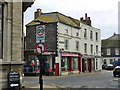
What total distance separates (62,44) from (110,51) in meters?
34.7

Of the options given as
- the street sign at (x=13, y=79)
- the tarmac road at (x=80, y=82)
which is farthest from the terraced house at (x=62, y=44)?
the street sign at (x=13, y=79)

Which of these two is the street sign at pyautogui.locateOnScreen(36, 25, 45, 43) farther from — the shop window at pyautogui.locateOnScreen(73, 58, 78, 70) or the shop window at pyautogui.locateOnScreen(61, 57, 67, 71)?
the shop window at pyautogui.locateOnScreen(73, 58, 78, 70)

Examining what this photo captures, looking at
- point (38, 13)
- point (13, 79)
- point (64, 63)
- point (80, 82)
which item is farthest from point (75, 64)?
point (13, 79)

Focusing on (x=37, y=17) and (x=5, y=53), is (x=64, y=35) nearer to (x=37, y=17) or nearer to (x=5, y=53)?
(x=37, y=17)

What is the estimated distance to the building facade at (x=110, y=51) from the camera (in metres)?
60.5

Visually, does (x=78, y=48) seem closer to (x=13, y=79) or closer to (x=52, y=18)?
(x=52, y=18)

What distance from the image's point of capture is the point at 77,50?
3406 cm

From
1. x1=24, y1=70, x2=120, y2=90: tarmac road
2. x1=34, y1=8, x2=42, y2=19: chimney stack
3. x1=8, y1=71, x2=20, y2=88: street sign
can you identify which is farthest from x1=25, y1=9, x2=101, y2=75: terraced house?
x1=8, y1=71, x2=20, y2=88: street sign

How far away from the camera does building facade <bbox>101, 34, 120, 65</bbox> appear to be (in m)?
60.5

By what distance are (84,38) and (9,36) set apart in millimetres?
26323

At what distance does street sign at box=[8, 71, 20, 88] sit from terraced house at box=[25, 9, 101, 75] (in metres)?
14.3

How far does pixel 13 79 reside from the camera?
1059 centimetres

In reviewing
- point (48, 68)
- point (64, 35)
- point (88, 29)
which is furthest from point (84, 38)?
point (48, 68)

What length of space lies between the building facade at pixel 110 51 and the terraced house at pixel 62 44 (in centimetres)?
2293
